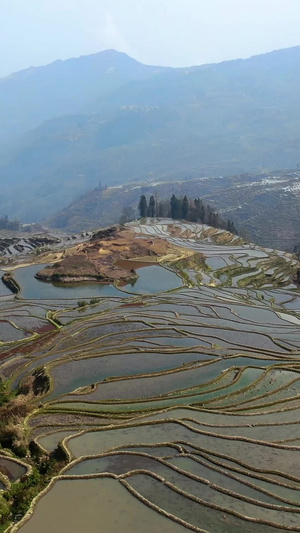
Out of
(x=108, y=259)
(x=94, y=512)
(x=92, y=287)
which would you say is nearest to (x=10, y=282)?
(x=92, y=287)

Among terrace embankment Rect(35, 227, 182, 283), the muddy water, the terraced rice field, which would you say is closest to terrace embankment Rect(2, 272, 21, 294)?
terrace embankment Rect(35, 227, 182, 283)

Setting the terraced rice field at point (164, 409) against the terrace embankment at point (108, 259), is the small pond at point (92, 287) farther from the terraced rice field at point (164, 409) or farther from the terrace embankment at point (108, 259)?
the terraced rice field at point (164, 409)

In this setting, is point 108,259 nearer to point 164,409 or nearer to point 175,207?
point 164,409

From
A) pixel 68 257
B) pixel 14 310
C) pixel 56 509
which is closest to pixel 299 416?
pixel 56 509

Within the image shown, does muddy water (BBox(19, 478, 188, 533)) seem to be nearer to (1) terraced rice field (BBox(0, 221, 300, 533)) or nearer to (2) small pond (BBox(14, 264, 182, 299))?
(1) terraced rice field (BBox(0, 221, 300, 533))

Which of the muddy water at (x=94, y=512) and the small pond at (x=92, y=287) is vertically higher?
the muddy water at (x=94, y=512)

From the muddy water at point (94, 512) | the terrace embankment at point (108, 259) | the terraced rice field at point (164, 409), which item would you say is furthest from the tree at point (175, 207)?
the muddy water at point (94, 512)
